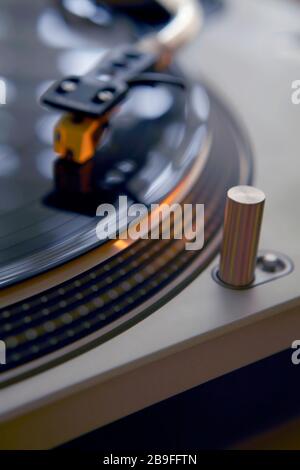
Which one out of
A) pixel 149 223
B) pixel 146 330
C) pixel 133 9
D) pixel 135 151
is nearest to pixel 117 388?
pixel 146 330

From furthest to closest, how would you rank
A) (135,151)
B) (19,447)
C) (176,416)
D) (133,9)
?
(133,9) → (135,151) → (176,416) → (19,447)

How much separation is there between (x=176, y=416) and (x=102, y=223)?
16 centimetres

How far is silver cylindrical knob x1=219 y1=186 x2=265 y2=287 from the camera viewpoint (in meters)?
0.56

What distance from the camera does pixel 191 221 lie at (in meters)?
0.65

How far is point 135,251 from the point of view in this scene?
597mm

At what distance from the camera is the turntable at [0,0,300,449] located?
515 mm

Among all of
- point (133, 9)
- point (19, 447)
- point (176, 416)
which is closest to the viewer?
point (19, 447)

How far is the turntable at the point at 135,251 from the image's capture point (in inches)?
20.3

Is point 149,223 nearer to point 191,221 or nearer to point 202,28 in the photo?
point 191,221

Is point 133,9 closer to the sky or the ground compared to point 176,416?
closer to the sky

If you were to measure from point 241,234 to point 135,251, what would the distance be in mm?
86

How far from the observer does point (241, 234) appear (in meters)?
0.57

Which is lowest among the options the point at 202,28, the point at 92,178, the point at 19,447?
the point at 19,447

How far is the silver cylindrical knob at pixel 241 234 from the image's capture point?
0.56 m
